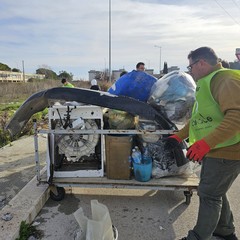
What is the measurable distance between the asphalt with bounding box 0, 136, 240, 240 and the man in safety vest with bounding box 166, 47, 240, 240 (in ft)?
2.00

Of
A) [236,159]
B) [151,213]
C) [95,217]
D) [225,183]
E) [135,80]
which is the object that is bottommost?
[151,213]

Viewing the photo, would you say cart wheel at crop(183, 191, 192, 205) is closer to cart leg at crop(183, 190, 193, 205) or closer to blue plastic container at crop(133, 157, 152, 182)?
cart leg at crop(183, 190, 193, 205)

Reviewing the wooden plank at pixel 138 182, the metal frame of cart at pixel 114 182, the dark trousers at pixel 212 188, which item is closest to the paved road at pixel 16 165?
the metal frame of cart at pixel 114 182

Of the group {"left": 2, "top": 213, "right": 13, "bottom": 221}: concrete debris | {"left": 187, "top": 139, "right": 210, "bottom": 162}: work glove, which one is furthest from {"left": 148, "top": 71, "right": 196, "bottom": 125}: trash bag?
{"left": 2, "top": 213, "right": 13, "bottom": 221}: concrete debris

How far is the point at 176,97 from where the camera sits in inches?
139

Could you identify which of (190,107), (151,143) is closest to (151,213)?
(151,143)

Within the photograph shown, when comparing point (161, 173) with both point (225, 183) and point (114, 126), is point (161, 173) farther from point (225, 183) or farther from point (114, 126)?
point (225, 183)

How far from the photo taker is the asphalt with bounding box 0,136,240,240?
119 inches

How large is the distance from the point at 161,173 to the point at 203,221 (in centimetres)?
113

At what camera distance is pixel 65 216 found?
3371 millimetres

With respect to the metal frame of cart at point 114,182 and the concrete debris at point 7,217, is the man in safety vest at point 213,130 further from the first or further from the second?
the concrete debris at point 7,217

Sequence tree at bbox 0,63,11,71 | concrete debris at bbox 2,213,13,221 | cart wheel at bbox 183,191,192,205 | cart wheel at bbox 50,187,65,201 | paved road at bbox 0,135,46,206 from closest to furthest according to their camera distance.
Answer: concrete debris at bbox 2,213,13,221, cart wheel at bbox 183,191,192,205, cart wheel at bbox 50,187,65,201, paved road at bbox 0,135,46,206, tree at bbox 0,63,11,71

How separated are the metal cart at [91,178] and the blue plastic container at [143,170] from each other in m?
0.06

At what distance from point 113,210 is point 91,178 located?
19.5 inches
